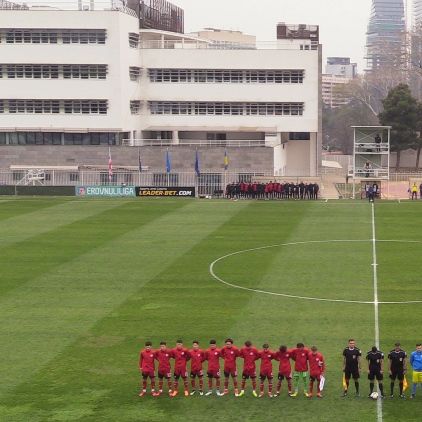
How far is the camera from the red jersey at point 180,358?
72.4ft

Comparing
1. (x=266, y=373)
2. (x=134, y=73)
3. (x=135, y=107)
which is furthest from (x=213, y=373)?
(x=134, y=73)

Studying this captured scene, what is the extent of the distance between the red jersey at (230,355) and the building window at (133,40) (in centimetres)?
6930

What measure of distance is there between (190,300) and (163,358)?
987cm

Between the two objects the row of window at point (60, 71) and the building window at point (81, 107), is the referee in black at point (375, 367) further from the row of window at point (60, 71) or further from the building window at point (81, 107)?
the row of window at point (60, 71)

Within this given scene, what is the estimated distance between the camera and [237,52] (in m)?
87.8

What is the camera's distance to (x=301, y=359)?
71.6ft

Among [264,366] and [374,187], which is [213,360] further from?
[374,187]

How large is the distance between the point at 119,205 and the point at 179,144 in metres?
22.9

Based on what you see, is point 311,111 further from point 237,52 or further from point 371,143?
point 371,143

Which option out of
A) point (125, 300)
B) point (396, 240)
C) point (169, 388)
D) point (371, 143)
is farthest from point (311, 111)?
point (169, 388)

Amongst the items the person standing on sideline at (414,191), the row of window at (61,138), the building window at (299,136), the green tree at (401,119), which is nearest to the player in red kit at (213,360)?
the person standing on sideline at (414,191)

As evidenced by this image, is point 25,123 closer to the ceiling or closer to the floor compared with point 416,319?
closer to the ceiling

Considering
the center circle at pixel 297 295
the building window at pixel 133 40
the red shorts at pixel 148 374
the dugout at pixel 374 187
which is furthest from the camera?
the building window at pixel 133 40

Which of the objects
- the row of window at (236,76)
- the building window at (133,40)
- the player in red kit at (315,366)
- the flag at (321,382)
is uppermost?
the building window at (133,40)
